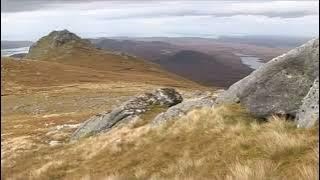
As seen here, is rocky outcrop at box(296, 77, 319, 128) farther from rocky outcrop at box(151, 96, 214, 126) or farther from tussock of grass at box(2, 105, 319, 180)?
rocky outcrop at box(151, 96, 214, 126)

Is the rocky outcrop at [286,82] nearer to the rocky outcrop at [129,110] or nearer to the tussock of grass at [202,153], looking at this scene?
the tussock of grass at [202,153]

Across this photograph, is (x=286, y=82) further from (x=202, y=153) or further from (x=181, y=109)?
(x=181, y=109)

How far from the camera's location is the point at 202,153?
17.1 meters

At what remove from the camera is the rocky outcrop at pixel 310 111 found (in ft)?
49.8

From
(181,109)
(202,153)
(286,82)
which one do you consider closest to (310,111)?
(202,153)

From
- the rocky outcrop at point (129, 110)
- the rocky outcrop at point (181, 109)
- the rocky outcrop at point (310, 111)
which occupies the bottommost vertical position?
the rocky outcrop at point (129, 110)

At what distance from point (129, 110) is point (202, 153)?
17287 mm

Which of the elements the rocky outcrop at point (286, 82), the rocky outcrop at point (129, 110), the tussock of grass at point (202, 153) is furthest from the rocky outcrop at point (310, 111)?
the rocky outcrop at point (129, 110)

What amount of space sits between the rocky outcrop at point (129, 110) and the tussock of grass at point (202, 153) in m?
5.64

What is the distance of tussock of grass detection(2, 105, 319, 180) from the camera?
40.5 feet

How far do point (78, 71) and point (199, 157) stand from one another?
13980 centimetres

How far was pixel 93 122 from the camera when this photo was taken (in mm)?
36125

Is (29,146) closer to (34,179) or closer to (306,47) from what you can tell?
(34,179)

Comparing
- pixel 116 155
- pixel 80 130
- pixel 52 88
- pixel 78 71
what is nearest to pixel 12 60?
pixel 78 71
